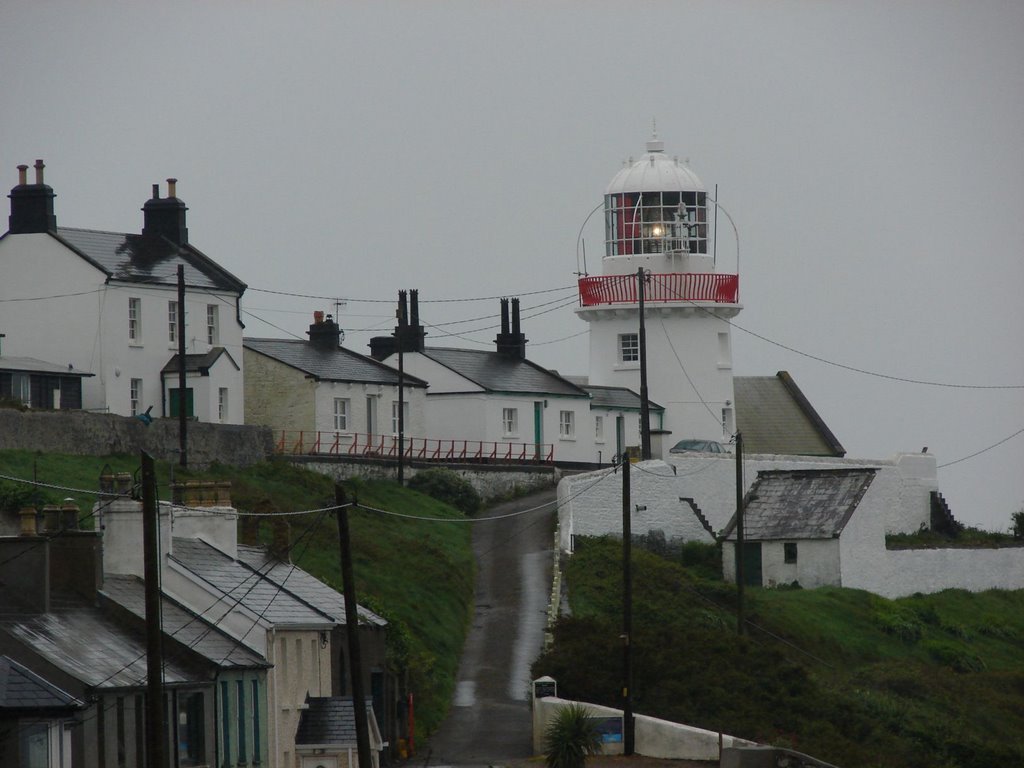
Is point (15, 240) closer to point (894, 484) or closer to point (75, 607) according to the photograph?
point (894, 484)

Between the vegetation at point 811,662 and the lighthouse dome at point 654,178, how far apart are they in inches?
620

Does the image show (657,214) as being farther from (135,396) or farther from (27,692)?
(27,692)

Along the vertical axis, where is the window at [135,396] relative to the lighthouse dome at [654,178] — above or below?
below

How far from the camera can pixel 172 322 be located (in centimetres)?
6212

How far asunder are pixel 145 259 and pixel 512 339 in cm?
1618

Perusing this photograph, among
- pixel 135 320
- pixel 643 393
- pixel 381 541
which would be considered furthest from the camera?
pixel 643 393

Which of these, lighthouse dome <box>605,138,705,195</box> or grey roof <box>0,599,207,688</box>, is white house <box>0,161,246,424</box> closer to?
lighthouse dome <box>605,138,705,195</box>

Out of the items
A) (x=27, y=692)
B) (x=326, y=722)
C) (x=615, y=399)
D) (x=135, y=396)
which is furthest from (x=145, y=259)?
(x=27, y=692)

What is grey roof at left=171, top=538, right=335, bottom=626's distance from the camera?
1430 inches

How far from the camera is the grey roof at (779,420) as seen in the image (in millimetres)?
79312

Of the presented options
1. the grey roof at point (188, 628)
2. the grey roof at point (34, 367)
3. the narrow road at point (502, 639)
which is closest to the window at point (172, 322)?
the grey roof at point (34, 367)

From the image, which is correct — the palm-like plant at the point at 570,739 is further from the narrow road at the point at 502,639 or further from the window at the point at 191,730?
the window at the point at 191,730

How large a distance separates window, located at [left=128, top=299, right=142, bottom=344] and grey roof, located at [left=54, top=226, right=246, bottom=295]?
63 cm

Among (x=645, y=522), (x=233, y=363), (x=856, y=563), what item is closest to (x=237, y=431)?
(x=233, y=363)
